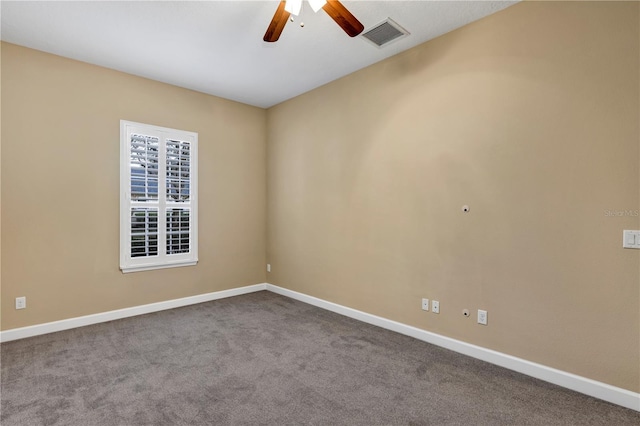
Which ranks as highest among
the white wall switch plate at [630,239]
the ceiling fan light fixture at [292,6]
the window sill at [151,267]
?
the ceiling fan light fixture at [292,6]

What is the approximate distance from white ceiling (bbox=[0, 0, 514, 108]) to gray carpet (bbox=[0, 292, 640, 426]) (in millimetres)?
2952

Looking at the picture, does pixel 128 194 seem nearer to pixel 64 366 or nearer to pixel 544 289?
pixel 64 366

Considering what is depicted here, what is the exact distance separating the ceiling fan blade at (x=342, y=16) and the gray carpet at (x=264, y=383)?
8.50 ft

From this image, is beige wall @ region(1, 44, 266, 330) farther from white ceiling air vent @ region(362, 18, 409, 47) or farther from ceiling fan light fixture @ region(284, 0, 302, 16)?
ceiling fan light fixture @ region(284, 0, 302, 16)

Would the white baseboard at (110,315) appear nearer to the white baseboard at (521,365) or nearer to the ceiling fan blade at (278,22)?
the white baseboard at (521,365)

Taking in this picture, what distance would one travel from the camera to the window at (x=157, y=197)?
151 inches

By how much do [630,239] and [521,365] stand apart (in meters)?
1.21

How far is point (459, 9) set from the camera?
2.61m

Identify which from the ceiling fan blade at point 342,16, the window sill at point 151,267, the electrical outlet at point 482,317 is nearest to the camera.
Result: the ceiling fan blade at point 342,16

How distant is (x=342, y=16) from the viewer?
6.86 feet

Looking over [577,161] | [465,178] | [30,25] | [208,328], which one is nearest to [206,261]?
[208,328]

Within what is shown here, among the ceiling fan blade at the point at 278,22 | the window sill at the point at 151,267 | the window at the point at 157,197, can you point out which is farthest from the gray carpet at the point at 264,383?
the ceiling fan blade at the point at 278,22

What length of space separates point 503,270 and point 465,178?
2.80 feet

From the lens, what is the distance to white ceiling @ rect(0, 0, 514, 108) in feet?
8.48
